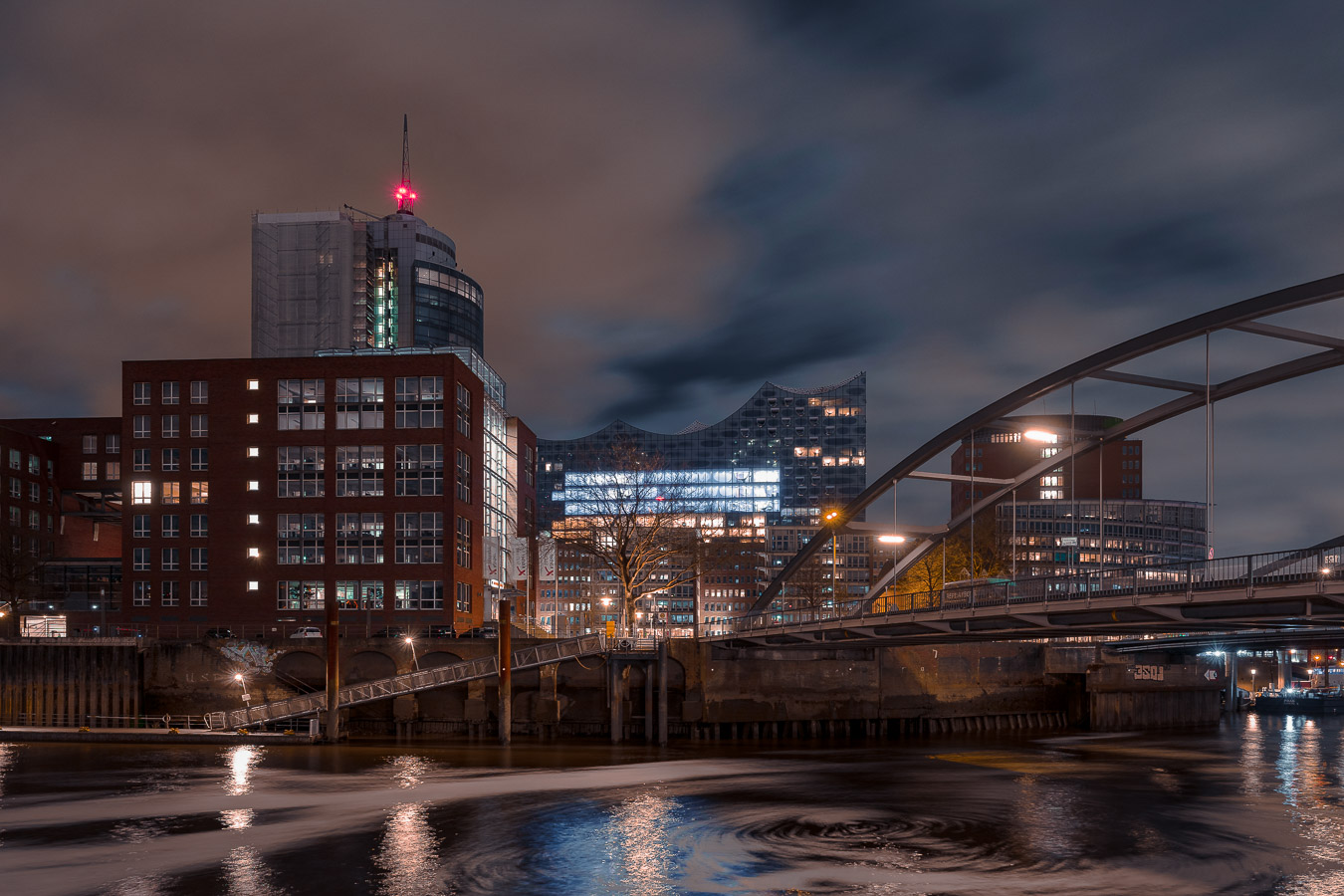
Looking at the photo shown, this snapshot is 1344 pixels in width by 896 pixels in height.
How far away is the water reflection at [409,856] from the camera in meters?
28.9

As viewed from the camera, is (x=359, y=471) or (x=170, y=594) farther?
(x=359, y=471)

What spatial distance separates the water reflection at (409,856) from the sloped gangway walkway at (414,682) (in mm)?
22784

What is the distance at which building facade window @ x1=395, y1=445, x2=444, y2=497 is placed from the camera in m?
94.8

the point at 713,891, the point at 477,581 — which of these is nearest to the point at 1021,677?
the point at 477,581

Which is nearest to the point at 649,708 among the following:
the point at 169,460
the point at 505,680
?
the point at 505,680

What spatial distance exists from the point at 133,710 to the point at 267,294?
104676mm

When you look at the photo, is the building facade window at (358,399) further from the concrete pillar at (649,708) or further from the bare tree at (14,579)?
the concrete pillar at (649,708)

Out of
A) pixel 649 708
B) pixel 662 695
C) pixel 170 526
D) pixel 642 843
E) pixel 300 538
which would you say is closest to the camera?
pixel 642 843

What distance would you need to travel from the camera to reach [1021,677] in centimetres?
7756

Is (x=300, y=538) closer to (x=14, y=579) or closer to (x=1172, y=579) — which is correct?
(x=14, y=579)

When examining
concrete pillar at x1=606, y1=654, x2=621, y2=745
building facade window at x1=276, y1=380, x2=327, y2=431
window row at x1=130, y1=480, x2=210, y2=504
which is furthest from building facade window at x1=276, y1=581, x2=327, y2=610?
concrete pillar at x1=606, y1=654, x2=621, y2=745

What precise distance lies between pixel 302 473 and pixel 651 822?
6479 centimetres

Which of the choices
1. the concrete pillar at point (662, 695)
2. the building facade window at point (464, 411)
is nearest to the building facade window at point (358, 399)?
the building facade window at point (464, 411)

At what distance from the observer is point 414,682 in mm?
62906
